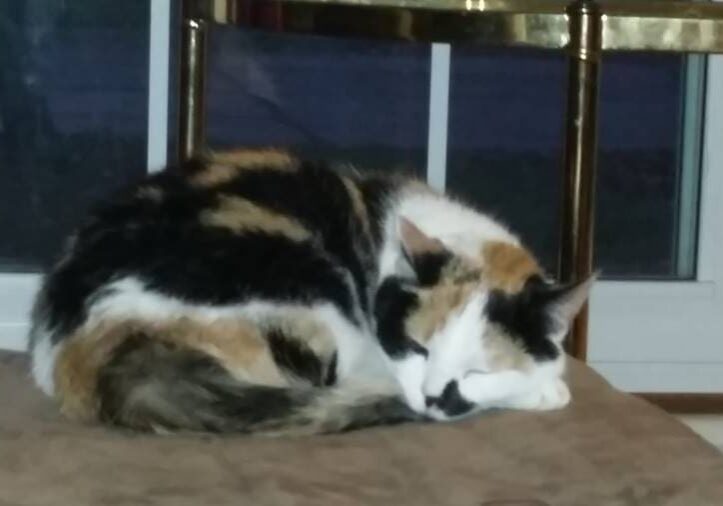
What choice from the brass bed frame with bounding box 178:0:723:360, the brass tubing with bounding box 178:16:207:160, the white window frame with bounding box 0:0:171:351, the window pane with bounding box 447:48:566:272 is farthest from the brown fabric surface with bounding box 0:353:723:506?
the window pane with bounding box 447:48:566:272

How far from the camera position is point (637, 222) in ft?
6.47

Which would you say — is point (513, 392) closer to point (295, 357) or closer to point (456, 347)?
point (456, 347)

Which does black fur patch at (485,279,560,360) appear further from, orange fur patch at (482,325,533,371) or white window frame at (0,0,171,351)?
white window frame at (0,0,171,351)

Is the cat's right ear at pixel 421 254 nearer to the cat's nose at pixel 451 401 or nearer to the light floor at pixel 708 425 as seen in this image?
the cat's nose at pixel 451 401

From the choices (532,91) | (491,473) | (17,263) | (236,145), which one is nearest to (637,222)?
(532,91)

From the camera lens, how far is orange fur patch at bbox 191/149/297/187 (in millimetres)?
1300

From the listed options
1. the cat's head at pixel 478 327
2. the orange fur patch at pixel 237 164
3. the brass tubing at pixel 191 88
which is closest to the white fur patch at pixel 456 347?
the cat's head at pixel 478 327

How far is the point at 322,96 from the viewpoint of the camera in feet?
6.20

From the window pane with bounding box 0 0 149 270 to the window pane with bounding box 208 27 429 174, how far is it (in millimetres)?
108

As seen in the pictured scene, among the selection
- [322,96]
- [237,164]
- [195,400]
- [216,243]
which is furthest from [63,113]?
[195,400]

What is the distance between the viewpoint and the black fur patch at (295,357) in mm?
1197

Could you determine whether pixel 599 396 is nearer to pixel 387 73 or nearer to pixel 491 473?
pixel 491 473

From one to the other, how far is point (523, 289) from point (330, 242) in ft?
0.58

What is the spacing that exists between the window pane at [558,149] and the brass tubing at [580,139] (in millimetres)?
507
